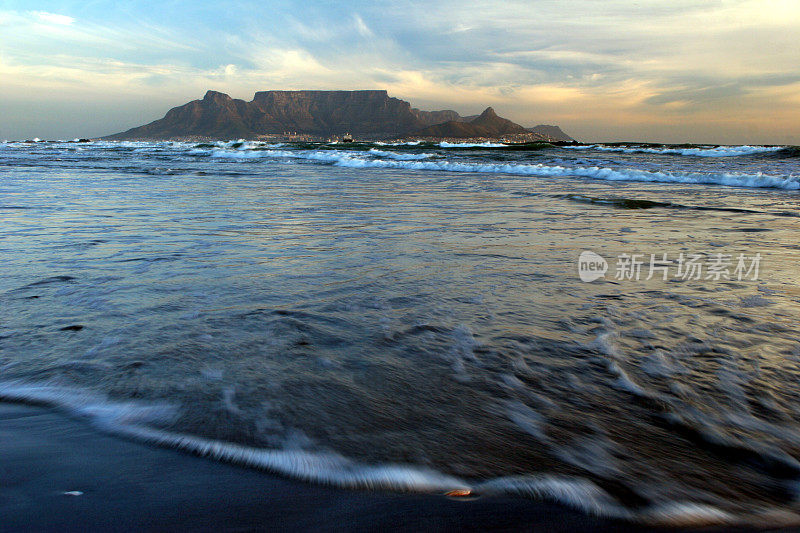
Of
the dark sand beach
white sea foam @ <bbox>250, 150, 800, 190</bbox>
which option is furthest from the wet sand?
white sea foam @ <bbox>250, 150, 800, 190</bbox>

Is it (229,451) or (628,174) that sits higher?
(628,174)

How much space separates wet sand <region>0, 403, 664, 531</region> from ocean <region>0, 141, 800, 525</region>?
2.0 inches

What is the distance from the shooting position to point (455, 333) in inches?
83.3

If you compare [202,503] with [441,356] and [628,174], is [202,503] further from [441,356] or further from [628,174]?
[628,174]

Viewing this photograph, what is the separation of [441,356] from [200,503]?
0.98 meters

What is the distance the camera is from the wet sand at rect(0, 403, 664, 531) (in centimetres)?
105

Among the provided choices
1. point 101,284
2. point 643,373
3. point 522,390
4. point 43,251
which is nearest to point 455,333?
point 522,390

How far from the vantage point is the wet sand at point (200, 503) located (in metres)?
1.05

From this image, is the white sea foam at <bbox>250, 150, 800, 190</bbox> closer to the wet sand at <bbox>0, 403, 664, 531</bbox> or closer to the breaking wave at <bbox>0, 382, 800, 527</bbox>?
the breaking wave at <bbox>0, 382, 800, 527</bbox>

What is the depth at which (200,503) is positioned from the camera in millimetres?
1118

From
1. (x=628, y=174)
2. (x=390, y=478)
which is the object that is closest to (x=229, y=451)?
(x=390, y=478)

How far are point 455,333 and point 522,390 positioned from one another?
1.73 feet

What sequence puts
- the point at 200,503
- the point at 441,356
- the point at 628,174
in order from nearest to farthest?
the point at 200,503, the point at 441,356, the point at 628,174

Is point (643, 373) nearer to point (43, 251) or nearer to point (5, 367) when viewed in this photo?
point (5, 367)
